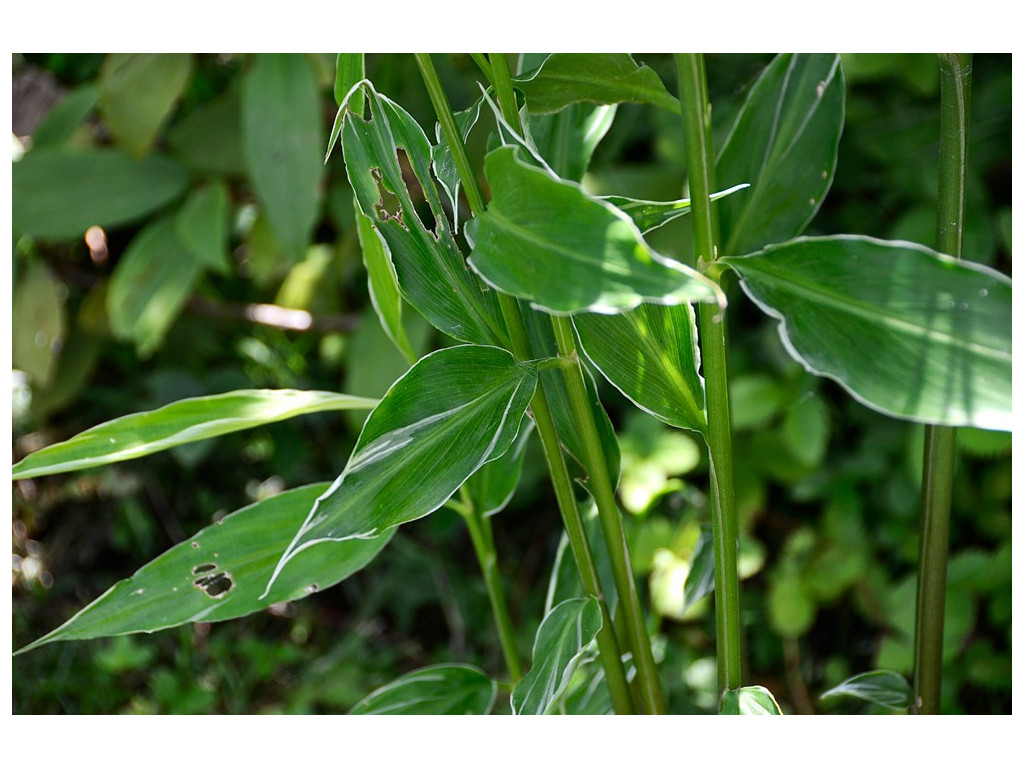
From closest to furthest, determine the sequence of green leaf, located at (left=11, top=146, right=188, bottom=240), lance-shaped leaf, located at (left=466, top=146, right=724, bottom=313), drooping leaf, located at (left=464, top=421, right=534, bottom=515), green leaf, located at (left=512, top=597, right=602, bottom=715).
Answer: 1. lance-shaped leaf, located at (left=466, top=146, right=724, bottom=313)
2. green leaf, located at (left=512, top=597, right=602, bottom=715)
3. drooping leaf, located at (left=464, top=421, right=534, bottom=515)
4. green leaf, located at (left=11, top=146, right=188, bottom=240)

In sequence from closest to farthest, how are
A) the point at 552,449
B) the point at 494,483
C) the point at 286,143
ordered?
the point at 552,449, the point at 494,483, the point at 286,143

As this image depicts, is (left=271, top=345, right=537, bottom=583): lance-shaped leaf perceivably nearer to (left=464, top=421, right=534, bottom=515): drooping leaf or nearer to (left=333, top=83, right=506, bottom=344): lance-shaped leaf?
(left=333, top=83, right=506, bottom=344): lance-shaped leaf

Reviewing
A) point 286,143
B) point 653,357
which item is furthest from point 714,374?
point 286,143

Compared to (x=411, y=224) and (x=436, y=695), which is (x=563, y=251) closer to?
(x=411, y=224)

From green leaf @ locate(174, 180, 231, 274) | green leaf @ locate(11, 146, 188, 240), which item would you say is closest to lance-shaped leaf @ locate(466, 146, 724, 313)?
green leaf @ locate(174, 180, 231, 274)
